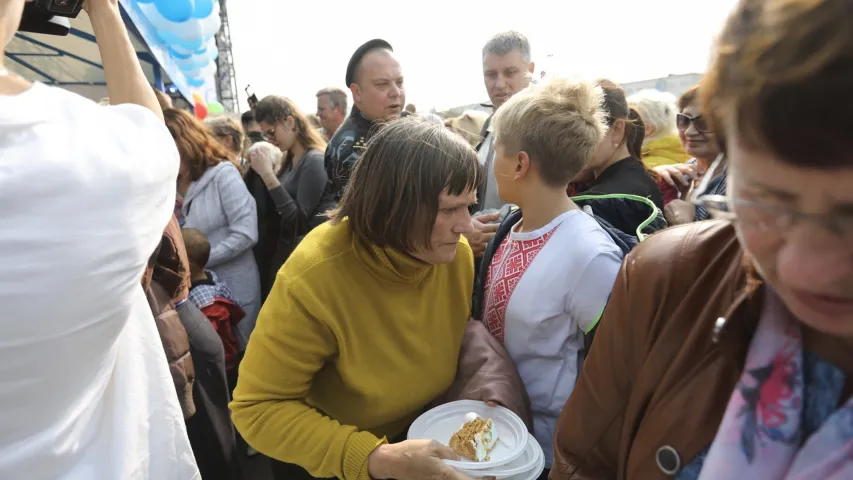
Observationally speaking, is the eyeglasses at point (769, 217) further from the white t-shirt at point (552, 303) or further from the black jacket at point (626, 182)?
the black jacket at point (626, 182)

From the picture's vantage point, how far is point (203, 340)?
2.23 m

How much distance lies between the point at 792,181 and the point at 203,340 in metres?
2.20

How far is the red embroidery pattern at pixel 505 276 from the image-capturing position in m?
1.66

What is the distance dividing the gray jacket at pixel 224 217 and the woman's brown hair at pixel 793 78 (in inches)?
119

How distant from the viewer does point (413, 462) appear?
1.25 meters

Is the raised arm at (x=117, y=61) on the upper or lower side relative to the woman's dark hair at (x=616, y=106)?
upper

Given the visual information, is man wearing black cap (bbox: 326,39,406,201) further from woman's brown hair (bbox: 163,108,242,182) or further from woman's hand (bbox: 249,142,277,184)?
woman's brown hair (bbox: 163,108,242,182)

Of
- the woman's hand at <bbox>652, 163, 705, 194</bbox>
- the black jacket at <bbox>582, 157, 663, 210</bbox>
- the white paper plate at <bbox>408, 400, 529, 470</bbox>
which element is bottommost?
the white paper plate at <bbox>408, 400, 529, 470</bbox>

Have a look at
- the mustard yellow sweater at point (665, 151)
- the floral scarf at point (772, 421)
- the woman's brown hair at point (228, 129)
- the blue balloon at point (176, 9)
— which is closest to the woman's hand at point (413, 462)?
the floral scarf at point (772, 421)

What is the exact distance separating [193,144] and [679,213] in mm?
2619

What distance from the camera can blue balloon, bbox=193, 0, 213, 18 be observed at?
231 inches

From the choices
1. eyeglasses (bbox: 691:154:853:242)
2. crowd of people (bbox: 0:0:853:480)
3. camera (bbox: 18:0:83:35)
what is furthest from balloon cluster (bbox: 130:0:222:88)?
eyeglasses (bbox: 691:154:853:242)

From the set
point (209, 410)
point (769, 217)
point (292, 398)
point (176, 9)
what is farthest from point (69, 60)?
point (769, 217)

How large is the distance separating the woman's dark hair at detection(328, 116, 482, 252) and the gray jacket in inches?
75.8
